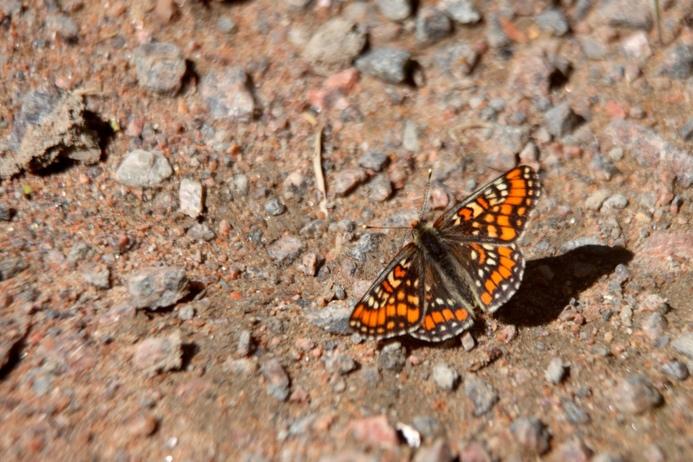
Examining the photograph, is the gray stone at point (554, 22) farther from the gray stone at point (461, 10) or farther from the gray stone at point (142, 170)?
the gray stone at point (142, 170)

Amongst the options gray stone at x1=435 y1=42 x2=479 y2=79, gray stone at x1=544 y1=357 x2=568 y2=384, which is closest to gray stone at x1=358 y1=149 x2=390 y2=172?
gray stone at x1=435 y1=42 x2=479 y2=79

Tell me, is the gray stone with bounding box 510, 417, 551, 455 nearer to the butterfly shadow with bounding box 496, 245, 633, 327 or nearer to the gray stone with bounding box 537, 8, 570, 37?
the butterfly shadow with bounding box 496, 245, 633, 327

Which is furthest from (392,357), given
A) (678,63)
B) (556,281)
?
(678,63)

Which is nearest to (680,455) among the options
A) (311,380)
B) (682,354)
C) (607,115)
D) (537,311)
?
(682,354)

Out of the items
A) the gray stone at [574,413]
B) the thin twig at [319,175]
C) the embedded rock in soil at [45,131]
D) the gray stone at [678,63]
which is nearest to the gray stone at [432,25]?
the thin twig at [319,175]

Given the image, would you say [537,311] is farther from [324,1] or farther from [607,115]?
[324,1]

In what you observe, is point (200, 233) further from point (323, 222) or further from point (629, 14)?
point (629, 14)
